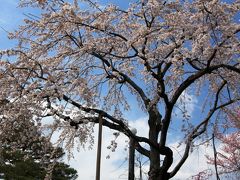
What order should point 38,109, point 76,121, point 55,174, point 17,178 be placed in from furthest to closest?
point 55,174 < point 17,178 < point 76,121 < point 38,109

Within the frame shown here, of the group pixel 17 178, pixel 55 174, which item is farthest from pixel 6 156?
pixel 55 174

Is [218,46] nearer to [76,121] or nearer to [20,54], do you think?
[76,121]

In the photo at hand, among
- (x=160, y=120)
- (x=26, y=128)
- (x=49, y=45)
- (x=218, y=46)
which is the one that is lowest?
(x=26, y=128)

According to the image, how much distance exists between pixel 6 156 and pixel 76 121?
314 inches

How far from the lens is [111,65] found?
8625 millimetres

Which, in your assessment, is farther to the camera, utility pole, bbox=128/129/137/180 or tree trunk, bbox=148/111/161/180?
tree trunk, bbox=148/111/161/180

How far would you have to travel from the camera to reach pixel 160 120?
8.75m

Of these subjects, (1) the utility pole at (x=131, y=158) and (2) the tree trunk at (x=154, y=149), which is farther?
(2) the tree trunk at (x=154, y=149)

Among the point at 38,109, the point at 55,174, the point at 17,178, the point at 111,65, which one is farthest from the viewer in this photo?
the point at 55,174

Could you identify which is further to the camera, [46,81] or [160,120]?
[160,120]

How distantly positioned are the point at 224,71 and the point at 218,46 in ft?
5.37

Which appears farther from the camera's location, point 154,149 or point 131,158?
point 154,149

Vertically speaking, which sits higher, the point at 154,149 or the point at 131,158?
the point at 154,149

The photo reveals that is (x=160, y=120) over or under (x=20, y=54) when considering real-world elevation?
under
